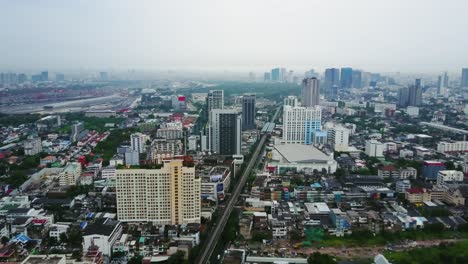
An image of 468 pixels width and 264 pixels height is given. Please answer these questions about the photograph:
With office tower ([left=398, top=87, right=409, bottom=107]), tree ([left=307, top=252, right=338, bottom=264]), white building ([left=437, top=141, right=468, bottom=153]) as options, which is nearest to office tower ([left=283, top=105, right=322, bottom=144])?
white building ([left=437, top=141, right=468, bottom=153])

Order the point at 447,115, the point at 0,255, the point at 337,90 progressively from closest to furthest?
the point at 0,255, the point at 447,115, the point at 337,90

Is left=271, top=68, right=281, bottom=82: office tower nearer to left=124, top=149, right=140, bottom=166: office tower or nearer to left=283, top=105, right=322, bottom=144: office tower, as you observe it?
left=283, top=105, right=322, bottom=144: office tower

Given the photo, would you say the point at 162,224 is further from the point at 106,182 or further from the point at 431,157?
the point at 431,157

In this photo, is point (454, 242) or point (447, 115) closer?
point (454, 242)

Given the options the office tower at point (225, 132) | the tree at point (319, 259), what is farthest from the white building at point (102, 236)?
the office tower at point (225, 132)

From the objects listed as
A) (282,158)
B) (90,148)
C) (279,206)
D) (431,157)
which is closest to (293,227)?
(279,206)

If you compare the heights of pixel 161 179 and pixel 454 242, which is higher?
pixel 161 179

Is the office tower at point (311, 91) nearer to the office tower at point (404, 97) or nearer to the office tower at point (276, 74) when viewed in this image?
the office tower at point (404, 97)

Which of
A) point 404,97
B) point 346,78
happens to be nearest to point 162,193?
point 404,97
